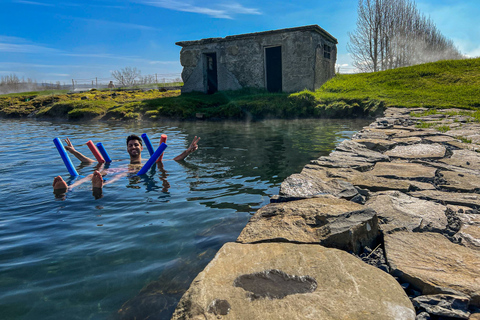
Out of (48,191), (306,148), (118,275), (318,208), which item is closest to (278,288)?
(318,208)

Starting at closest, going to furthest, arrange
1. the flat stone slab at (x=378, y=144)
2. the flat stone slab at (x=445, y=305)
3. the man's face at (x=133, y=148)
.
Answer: the flat stone slab at (x=445, y=305), the flat stone slab at (x=378, y=144), the man's face at (x=133, y=148)

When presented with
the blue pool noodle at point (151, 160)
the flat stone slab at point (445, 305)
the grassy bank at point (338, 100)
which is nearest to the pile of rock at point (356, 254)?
the flat stone slab at point (445, 305)

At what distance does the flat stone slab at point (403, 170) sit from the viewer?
132 inches

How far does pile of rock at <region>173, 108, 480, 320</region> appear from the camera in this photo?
150cm

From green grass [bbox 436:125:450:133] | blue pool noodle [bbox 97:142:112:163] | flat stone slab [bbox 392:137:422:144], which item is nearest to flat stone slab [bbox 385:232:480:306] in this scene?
flat stone slab [bbox 392:137:422:144]

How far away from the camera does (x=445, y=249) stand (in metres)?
1.94

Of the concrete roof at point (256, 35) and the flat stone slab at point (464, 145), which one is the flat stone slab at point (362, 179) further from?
the concrete roof at point (256, 35)

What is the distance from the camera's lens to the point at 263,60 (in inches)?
682

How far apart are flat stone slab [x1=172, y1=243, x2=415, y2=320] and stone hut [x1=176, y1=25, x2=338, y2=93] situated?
15.5m

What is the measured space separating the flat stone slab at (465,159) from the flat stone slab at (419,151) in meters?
0.16

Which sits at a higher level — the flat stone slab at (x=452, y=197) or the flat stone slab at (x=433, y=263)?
the flat stone slab at (x=452, y=197)

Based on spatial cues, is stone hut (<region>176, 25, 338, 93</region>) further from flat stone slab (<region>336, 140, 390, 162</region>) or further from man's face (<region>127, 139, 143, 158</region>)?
man's face (<region>127, 139, 143, 158</region>)

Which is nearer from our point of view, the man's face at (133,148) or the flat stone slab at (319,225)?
the flat stone slab at (319,225)

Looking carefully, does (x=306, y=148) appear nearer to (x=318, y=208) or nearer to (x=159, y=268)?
(x=318, y=208)
